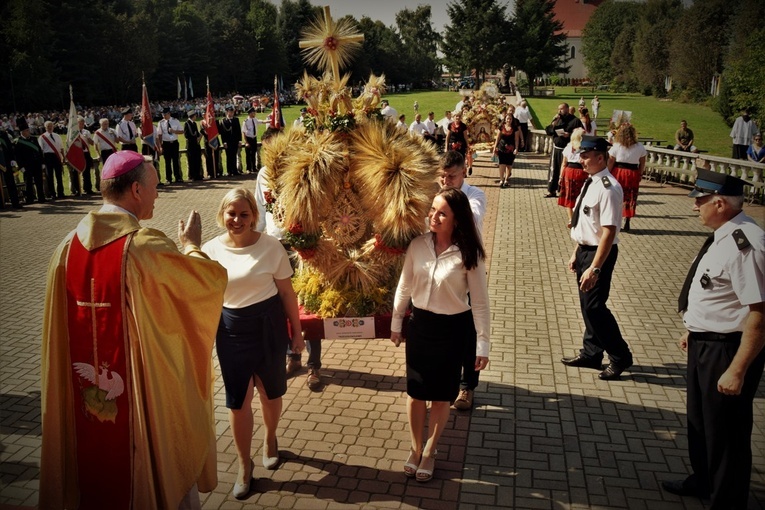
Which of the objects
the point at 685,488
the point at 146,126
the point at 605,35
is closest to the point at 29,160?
the point at 146,126

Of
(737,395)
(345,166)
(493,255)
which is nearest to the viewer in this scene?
(737,395)

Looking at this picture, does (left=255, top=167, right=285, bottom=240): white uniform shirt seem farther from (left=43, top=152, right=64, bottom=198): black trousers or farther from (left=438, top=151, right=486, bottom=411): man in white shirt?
(left=43, top=152, right=64, bottom=198): black trousers

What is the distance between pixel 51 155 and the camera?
1656 centimetres

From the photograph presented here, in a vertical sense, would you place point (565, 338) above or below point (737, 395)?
below

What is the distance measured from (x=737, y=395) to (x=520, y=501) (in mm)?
1606

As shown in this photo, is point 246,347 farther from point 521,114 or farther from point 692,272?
point 521,114

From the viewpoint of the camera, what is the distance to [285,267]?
173 inches

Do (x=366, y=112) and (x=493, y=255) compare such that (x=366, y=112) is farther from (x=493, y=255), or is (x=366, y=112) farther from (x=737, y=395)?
(x=493, y=255)

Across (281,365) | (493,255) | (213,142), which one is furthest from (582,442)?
(213,142)

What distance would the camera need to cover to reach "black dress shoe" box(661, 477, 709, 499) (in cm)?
432

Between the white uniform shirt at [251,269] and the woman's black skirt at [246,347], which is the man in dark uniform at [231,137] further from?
the woman's black skirt at [246,347]

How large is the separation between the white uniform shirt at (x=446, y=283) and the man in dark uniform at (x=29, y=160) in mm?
14753

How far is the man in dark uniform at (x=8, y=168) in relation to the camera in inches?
604

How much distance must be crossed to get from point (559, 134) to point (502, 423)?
38.1 feet
